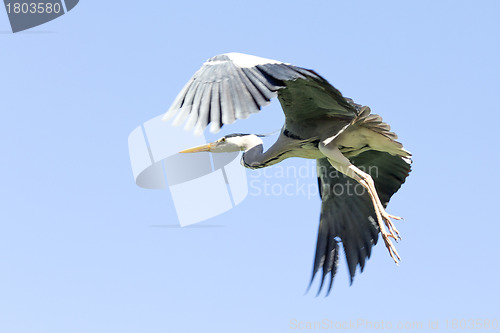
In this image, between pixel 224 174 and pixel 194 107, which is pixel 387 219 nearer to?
pixel 194 107

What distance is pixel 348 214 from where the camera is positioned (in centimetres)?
989

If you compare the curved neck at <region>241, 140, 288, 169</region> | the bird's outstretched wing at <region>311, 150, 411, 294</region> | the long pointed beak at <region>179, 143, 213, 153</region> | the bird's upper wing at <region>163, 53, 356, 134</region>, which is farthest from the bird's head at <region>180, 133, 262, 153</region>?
the bird's upper wing at <region>163, 53, 356, 134</region>

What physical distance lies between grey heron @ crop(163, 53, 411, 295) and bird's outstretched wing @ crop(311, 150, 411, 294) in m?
0.01

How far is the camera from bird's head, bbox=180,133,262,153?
9.23m

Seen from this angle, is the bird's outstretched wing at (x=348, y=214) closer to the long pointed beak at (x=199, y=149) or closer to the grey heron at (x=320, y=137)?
the grey heron at (x=320, y=137)

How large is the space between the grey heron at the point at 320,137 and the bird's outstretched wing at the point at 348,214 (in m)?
0.01

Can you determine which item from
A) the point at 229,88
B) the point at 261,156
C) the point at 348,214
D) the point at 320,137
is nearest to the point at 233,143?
the point at 261,156

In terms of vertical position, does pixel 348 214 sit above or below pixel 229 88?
below

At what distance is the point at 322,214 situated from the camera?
997 centimetres

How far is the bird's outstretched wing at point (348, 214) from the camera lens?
9578 millimetres

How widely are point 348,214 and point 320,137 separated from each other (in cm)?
178

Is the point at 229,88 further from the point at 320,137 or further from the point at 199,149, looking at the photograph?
the point at 199,149

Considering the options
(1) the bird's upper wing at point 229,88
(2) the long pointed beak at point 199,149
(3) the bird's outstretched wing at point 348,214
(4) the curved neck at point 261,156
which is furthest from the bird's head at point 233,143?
(1) the bird's upper wing at point 229,88

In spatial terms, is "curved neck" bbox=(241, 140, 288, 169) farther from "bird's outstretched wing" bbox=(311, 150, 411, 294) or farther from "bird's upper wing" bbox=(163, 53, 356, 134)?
"bird's upper wing" bbox=(163, 53, 356, 134)
